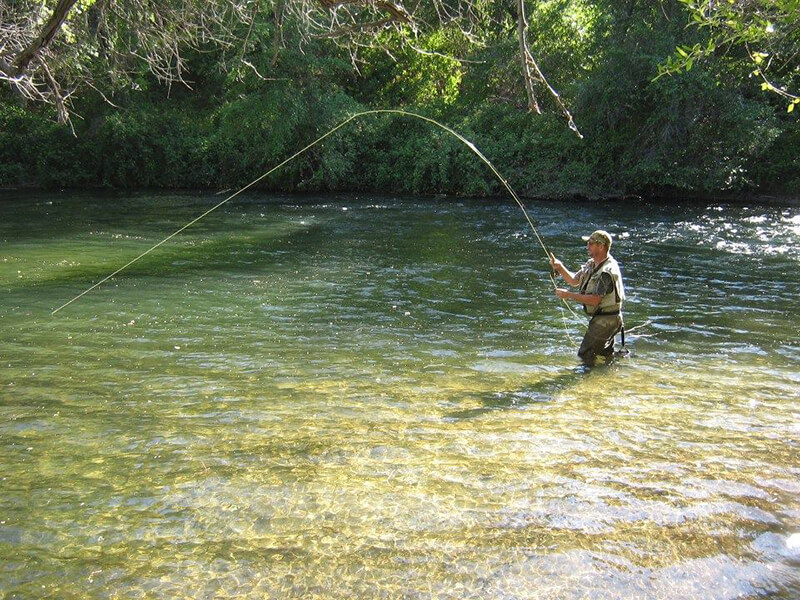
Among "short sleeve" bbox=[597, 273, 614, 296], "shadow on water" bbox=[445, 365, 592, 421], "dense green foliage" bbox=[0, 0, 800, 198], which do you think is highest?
"dense green foliage" bbox=[0, 0, 800, 198]

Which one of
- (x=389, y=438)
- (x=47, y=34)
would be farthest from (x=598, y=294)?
(x=47, y=34)

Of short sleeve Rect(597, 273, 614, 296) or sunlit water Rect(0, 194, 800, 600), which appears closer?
sunlit water Rect(0, 194, 800, 600)

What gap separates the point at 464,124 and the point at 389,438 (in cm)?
2246

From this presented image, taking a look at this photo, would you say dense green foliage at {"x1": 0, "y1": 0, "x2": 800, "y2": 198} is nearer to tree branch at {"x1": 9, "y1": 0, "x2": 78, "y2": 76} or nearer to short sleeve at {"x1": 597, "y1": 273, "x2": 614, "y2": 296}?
short sleeve at {"x1": 597, "y1": 273, "x2": 614, "y2": 296}

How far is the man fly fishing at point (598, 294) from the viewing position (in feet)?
26.7

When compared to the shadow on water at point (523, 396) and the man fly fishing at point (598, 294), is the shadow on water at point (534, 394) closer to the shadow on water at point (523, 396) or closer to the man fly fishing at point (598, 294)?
the shadow on water at point (523, 396)

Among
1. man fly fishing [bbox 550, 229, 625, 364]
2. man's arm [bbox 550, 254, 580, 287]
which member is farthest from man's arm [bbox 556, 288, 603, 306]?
man's arm [bbox 550, 254, 580, 287]

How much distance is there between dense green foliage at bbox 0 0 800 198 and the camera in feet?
76.1

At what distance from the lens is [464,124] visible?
89.6 feet

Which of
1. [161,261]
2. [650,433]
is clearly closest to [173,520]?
[650,433]

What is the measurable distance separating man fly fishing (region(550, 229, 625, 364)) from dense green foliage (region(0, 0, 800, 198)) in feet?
46.6

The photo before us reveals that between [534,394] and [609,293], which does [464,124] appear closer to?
[609,293]

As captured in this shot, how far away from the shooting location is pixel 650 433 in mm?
6383

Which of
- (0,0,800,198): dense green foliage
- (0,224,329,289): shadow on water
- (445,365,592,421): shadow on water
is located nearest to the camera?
(445,365,592,421): shadow on water
